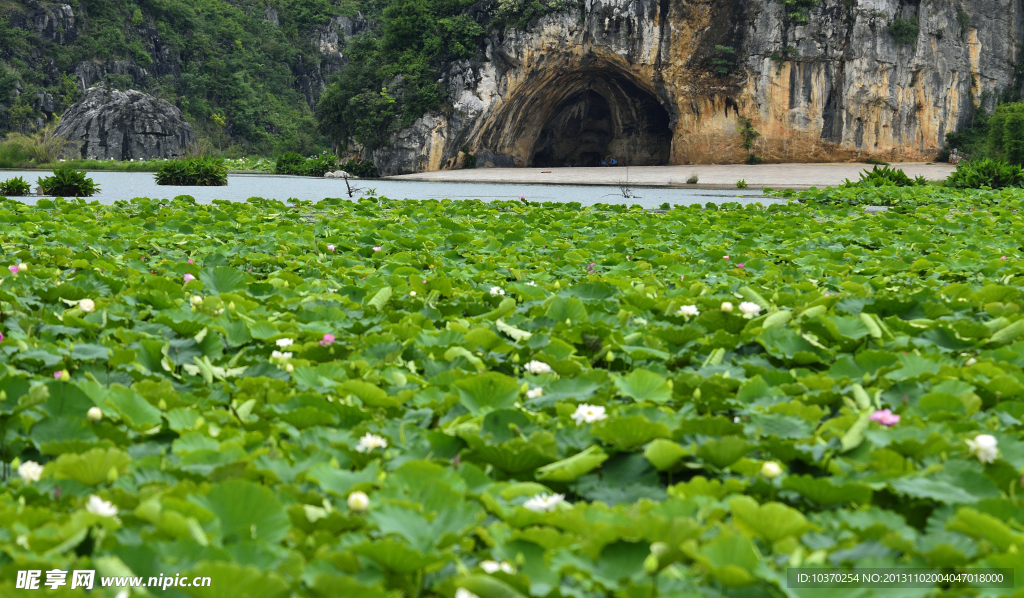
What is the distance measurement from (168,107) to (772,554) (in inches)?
1690

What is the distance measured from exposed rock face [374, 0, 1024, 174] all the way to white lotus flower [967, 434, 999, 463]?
870 inches

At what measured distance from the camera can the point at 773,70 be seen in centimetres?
2220

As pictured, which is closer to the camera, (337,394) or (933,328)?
(337,394)

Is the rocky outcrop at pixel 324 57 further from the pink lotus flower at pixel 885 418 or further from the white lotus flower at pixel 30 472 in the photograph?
the pink lotus flower at pixel 885 418

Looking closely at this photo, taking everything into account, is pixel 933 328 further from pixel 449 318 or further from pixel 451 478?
pixel 451 478

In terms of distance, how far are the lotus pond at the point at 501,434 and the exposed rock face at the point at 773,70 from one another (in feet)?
66.6

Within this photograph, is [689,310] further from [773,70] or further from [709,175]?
[773,70]

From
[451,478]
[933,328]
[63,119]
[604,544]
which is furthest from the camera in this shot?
[63,119]

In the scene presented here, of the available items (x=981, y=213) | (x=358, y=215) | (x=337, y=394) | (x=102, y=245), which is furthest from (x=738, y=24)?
(x=337, y=394)

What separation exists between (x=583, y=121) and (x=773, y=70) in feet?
28.6

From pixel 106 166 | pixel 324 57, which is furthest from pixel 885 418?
pixel 324 57

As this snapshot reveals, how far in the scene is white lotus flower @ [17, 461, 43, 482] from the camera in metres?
1.25

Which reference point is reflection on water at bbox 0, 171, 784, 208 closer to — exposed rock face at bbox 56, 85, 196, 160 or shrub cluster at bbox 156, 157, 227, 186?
shrub cluster at bbox 156, 157, 227, 186

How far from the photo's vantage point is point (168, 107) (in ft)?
126
